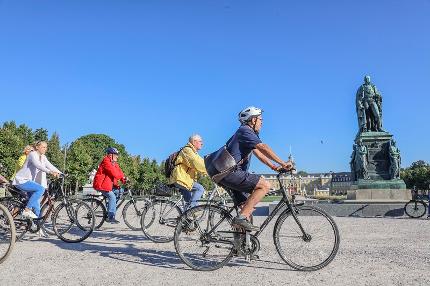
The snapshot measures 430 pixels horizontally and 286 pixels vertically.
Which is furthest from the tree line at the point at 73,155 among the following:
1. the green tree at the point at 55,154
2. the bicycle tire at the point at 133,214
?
the bicycle tire at the point at 133,214

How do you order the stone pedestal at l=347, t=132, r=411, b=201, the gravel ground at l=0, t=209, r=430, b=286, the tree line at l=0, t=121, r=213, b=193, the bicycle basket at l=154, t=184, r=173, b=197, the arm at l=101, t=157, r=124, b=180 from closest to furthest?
the gravel ground at l=0, t=209, r=430, b=286 < the bicycle basket at l=154, t=184, r=173, b=197 < the arm at l=101, t=157, r=124, b=180 < the stone pedestal at l=347, t=132, r=411, b=201 < the tree line at l=0, t=121, r=213, b=193

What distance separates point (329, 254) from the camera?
5895 mm

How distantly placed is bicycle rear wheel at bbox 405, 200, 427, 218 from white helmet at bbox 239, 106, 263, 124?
41.0 ft

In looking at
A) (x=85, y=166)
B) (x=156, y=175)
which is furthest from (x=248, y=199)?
(x=156, y=175)

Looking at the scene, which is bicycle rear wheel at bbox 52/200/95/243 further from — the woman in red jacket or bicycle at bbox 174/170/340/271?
bicycle at bbox 174/170/340/271

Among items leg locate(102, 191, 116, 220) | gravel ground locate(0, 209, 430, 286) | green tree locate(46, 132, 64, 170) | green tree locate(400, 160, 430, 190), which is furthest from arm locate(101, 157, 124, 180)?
green tree locate(400, 160, 430, 190)

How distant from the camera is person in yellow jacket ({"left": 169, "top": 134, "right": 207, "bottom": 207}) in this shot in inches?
340

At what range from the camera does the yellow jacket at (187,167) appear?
28.1ft

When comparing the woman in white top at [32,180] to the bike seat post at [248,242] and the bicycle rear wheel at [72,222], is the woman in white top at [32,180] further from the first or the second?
the bike seat post at [248,242]

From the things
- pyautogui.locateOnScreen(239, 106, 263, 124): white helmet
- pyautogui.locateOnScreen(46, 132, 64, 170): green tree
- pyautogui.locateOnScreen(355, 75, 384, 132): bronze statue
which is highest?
pyautogui.locateOnScreen(46, 132, 64, 170): green tree

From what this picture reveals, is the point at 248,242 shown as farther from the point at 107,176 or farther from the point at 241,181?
the point at 107,176

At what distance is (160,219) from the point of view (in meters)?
8.98

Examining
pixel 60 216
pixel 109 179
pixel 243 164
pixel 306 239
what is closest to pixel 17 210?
pixel 60 216

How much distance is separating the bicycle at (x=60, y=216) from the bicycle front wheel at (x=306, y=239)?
4373mm
